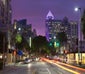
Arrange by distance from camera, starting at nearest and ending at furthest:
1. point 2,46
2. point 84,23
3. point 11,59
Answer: point 84,23, point 2,46, point 11,59

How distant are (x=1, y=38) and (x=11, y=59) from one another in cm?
3722

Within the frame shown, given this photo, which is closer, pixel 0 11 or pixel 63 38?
pixel 0 11

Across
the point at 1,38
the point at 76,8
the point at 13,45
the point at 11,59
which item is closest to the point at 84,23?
the point at 76,8

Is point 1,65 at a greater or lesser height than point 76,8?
lesser

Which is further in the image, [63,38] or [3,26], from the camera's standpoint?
[63,38]

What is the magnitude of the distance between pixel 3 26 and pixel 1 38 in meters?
20.1

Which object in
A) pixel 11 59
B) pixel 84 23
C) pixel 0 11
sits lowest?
pixel 11 59

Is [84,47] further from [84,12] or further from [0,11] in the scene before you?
[84,12]

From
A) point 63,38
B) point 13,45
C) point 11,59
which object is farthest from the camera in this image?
point 63,38

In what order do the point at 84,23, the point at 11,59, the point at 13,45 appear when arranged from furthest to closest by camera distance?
the point at 13,45, the point at 11,59, the point at 84,23

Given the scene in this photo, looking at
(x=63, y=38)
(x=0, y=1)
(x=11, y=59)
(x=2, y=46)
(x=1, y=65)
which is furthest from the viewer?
(x=63, y=38)

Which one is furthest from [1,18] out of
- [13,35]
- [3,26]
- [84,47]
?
[84,47]

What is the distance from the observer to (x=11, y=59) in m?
113

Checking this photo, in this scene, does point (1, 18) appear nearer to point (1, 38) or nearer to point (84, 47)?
point (1, 38)
